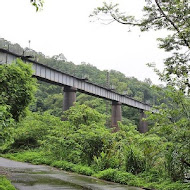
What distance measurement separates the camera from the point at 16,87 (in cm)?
1080

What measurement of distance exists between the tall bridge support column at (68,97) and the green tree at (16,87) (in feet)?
72.3

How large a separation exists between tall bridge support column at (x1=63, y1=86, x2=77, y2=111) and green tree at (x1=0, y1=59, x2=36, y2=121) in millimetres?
22048

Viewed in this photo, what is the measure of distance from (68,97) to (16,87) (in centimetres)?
2331

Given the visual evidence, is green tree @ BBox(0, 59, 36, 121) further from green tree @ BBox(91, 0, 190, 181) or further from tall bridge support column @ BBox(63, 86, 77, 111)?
tall bridge support column @ BBox(63, 86, 77, 111)

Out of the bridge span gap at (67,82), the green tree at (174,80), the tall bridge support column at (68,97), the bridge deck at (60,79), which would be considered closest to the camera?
the green tree at (174,80)

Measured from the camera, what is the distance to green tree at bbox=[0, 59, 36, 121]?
10.5 m

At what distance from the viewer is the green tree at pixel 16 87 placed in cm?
1048

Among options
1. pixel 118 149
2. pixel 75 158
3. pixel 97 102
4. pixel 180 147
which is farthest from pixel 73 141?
pixel 97 102

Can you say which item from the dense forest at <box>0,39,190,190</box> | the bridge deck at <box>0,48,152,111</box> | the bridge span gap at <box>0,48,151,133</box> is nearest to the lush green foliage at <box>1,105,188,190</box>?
the dense forest at <box>0,39,190,190</box>

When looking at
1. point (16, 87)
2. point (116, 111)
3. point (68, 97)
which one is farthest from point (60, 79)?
point (16, 87)

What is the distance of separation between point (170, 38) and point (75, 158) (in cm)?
889

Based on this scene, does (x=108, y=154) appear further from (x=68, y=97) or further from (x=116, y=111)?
(x=116, y=111)

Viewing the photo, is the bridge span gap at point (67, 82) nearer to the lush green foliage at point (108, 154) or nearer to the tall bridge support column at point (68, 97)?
the tall bridge support column at point (68, 97)

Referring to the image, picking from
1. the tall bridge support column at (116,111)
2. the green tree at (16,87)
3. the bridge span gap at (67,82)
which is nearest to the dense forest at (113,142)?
the green tree at (16,87)
